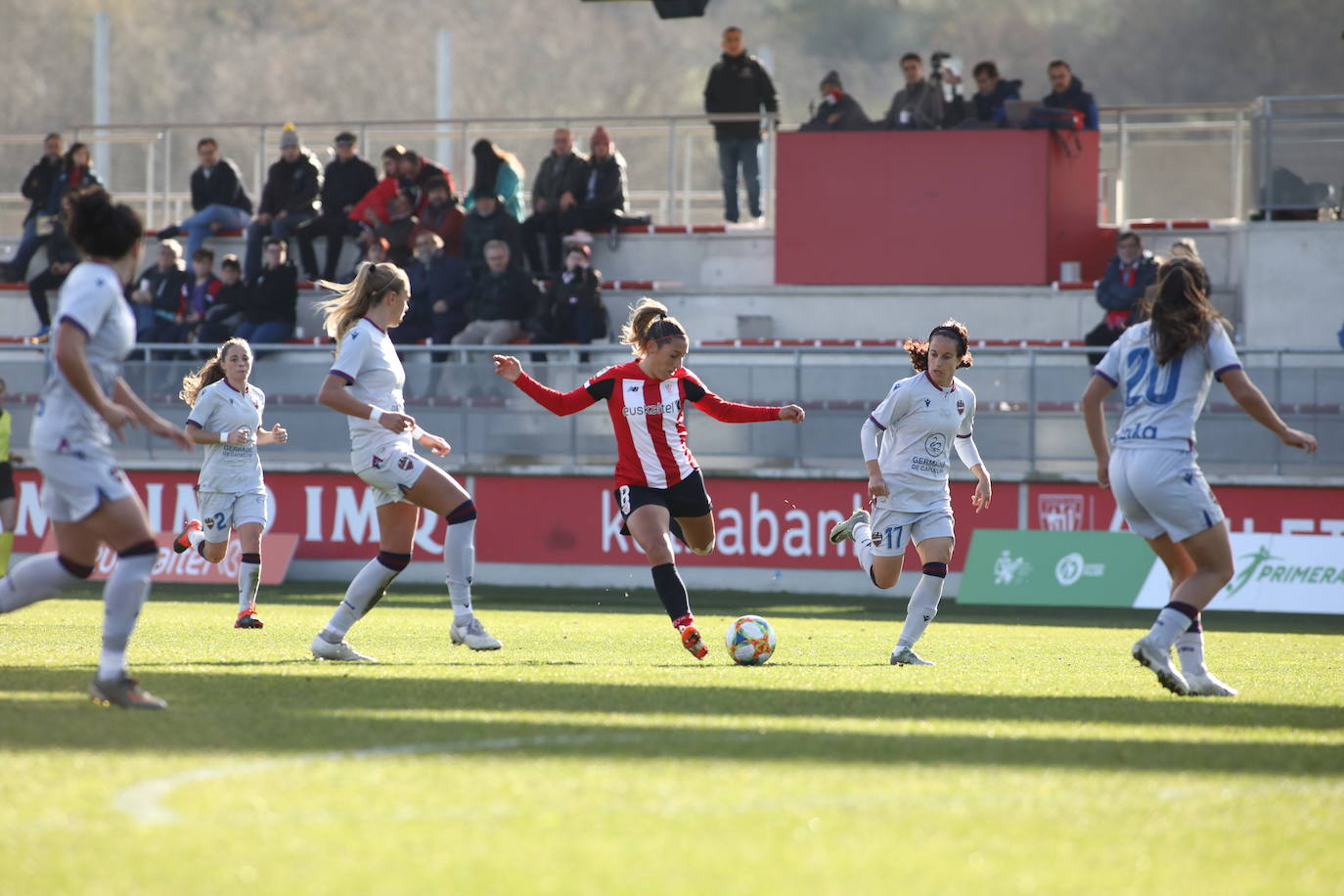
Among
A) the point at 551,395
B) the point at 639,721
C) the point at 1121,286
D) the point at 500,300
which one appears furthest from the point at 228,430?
the point at 1121,286

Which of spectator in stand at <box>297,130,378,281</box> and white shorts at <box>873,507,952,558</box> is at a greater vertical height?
spectator in stand at <box>297,130,378,281</box>

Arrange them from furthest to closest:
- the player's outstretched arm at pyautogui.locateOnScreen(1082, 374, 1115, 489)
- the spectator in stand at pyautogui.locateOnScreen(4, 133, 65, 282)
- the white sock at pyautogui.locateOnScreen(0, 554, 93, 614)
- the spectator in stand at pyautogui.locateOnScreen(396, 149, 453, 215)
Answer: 1. the spectator in stand at pyautogui.locateOnScreen(4, 133, 65, 282)
2. the spectator in stand at pyautogui.locateOnScreen(396, 149, 453, 215)
3. the player's outstretched arm at pyautogui.locateOnScreen(1082, 374, 1115, 489)
4. the white sock at pyautogui.locateOnScreen(0, 554, 93, 614)

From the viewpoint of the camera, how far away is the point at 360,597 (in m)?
9.26

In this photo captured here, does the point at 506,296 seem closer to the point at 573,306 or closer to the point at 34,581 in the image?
the point at 573,306

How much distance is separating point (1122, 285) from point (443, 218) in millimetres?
8529

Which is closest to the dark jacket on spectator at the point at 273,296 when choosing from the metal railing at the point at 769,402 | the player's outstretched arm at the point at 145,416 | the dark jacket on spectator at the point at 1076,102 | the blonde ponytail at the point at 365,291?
the metal railing at the point at 769,402

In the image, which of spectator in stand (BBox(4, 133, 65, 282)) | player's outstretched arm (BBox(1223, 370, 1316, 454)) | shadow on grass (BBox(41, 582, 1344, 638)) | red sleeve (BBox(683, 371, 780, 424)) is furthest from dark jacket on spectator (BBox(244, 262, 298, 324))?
player's outstretched arm (BBox(1223, 370, 1316, 454))

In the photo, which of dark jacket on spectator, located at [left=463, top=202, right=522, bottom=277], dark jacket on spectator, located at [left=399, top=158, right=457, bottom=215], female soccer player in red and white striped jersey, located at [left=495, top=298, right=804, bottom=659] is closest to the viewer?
female soccer player in red and white striped jersey, located at [left=495, top=298, right=804, bottom=659]

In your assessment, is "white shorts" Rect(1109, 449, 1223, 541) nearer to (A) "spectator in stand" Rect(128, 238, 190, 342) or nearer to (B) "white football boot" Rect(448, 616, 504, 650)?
(B) "white football boot" Rect(448, 616, 504, 650)

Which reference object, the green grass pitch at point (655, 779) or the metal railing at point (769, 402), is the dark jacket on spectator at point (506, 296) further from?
the green grass pitch at point (655, 779)

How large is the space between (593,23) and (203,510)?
1504 inches

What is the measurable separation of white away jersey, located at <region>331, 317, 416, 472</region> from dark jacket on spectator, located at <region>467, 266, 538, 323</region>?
11.6 meters

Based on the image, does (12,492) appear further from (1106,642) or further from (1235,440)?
(1235,440)

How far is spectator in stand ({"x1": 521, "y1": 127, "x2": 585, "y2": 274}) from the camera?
22328mm
